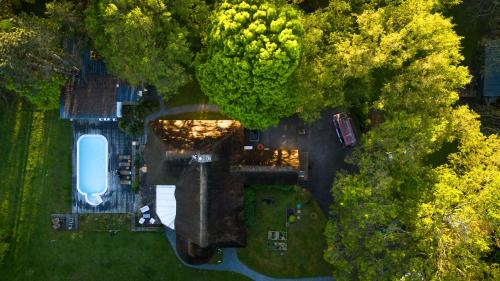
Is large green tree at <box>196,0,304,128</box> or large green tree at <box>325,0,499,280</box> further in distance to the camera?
large green tree at <box>325,0,499,280</box>

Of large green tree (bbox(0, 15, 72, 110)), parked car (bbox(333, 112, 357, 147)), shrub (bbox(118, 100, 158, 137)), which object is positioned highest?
large green tree (bbox(0, 15, 72, 110))

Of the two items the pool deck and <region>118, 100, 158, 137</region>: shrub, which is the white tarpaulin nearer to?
the pool deck

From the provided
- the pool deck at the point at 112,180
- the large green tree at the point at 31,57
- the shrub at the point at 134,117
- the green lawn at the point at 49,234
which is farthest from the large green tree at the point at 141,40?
the green lawn at the point at 49,234

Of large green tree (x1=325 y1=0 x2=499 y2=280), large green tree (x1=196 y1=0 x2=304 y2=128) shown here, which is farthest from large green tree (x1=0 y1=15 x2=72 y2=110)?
large green tree (x1=325 y1=0 x2=499 y2=280)

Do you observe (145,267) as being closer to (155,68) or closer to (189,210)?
(189,210)

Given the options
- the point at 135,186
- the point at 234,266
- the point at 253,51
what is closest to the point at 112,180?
the point at 135,186

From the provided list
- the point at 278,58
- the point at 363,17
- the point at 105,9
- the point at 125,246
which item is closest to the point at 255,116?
the point at 278,58
